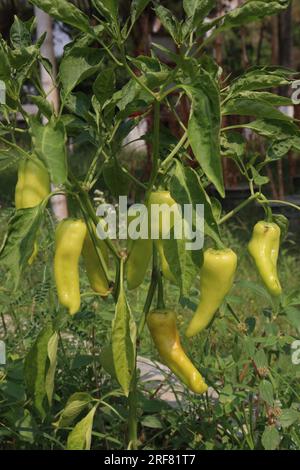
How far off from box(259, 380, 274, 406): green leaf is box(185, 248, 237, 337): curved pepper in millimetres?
258

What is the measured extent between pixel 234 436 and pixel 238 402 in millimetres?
76

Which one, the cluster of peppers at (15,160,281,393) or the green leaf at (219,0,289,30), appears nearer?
the green leaf at (219,0,289,30)

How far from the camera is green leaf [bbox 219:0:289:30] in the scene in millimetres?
871

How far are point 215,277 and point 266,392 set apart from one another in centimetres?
32

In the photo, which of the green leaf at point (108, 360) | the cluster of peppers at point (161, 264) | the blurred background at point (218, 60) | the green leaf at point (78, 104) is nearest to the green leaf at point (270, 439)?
the cluster of peppers at point (161, 264)

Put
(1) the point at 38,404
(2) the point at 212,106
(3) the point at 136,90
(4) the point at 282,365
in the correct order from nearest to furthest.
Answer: (2) the point at 212,106
(3) the point at 136,90
(1) the point at 38,404
(4) the point at 282,365

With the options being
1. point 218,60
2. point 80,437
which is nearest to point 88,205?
point 80,437

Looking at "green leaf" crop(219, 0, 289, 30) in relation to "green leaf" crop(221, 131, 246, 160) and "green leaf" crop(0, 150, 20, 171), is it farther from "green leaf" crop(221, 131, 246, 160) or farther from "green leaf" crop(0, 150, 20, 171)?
"green leaf" crop(0, 150, 20, 171)

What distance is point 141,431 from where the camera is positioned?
59.9 inches

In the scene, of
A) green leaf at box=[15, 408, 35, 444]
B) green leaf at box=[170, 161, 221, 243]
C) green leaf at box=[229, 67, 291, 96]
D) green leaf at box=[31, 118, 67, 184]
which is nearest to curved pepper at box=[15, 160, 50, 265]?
green leaf at box=[31, 118, 67, 184]

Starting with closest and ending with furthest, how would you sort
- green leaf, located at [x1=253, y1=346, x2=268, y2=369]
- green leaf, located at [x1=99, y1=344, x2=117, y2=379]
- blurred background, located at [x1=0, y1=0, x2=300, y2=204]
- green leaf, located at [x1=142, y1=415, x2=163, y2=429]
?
1. green leaf, located at [x1=99, y1=344, x2=117, y2=379]
2. green leaf, located at [x1=253, y1=346, x2=268, y2=369]
3. green leaf, located at [x1=142, y1=415, x2=163, y2=429]
4. blurred background, located at [x1=0, y1=0, x2=300, y2=204]

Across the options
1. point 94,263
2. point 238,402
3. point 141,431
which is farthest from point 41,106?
point 141,431

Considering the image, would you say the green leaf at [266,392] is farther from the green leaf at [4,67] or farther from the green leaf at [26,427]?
the green leaf at [4,67]
